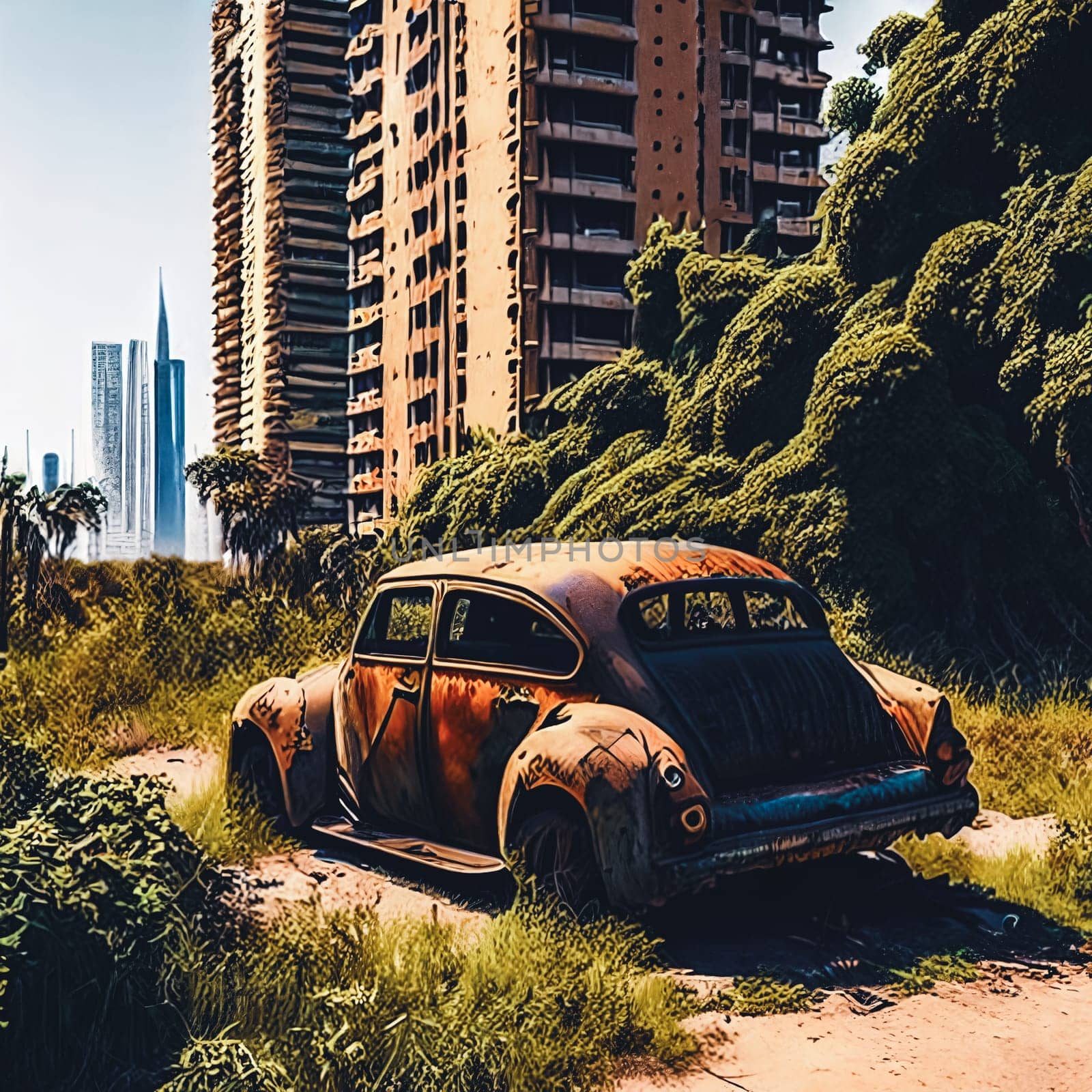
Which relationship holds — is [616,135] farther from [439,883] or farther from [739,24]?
[439,883]

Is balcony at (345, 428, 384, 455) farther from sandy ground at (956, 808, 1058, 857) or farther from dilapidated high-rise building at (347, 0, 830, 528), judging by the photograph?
sandy ground at (956, 808, 1058, 857)

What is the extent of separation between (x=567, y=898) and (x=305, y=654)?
25.9ft

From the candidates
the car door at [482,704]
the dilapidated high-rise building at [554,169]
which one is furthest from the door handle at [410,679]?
the dilapidated high-rise building at [554,169]

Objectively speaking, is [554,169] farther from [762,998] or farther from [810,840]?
[762,998]

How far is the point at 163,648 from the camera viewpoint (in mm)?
12875

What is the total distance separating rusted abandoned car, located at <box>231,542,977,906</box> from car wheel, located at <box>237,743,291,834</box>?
0.26 metres

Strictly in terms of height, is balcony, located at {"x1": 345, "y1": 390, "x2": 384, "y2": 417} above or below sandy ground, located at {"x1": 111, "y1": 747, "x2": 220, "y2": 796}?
above

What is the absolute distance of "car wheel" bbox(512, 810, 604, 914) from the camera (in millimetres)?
5324

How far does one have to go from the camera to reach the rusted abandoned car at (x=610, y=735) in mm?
5148

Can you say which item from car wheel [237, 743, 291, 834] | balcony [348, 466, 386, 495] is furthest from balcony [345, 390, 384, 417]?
car wheel [237, 743, 291, 834]

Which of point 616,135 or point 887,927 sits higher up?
point 616,135

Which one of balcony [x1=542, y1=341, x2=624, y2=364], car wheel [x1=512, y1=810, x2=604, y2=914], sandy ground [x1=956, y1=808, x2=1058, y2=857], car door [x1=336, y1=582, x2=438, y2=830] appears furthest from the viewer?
balcony [x1=542, y1=341, x2=624, y2=364]

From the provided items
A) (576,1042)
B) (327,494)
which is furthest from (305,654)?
(327,494)

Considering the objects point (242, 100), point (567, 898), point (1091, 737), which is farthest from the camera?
point (242, 100)
